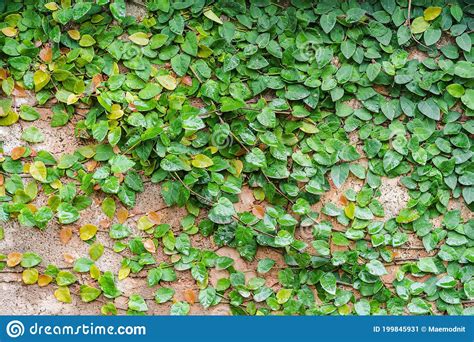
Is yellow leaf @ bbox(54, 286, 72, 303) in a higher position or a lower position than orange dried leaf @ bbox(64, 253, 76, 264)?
lower

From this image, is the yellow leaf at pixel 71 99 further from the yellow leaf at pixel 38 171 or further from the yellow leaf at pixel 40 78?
the yellow leaf at pixel 38 171

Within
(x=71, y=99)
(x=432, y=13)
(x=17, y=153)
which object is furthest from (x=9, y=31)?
(x=432, y=13)

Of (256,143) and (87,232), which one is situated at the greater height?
(256,143)

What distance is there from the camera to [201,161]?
6.61 feet

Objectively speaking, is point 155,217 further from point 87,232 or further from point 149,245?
point 87,232

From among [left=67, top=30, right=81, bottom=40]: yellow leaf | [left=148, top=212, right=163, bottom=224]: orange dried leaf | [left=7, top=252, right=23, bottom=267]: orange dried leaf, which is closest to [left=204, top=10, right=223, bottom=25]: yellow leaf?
[left=67, top=30, right=81, bottom=40]: yellow leaf

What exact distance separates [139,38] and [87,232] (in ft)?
2.54

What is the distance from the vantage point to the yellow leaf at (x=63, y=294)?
207 centimetres

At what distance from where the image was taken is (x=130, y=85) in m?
2.06

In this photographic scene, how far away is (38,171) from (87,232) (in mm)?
297

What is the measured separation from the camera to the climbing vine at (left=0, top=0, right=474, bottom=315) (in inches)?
80.0

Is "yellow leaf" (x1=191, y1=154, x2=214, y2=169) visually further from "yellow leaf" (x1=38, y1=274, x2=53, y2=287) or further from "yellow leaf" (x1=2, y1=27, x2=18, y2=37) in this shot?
"yellow leaf" (x1=2, y1=27, x2=18, y2=37)

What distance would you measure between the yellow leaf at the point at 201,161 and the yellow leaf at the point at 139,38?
49 cm

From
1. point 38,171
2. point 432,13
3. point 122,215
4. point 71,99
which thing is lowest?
point 122,215
